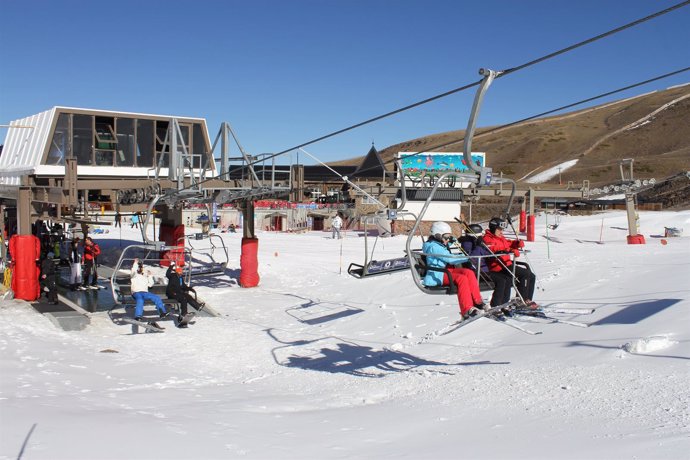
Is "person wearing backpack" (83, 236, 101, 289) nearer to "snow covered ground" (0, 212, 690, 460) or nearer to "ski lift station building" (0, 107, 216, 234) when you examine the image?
"ski lift station building" (0, 107, 216, 234)

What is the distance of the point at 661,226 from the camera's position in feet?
113

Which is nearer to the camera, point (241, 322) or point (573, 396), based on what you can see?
point (573, 396)

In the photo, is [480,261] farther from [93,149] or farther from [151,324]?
[93,149]

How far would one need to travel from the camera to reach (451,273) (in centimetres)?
934

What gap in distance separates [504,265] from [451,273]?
765 mm

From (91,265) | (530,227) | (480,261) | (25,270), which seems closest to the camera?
(480,261)

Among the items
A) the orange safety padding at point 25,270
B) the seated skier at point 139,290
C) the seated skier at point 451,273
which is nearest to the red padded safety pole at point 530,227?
the seated skier at point 139,290

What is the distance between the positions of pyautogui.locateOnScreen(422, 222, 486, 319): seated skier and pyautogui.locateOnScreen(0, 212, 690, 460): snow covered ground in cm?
104

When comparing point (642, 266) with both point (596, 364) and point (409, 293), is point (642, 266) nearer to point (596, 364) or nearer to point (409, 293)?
point (409, 293)

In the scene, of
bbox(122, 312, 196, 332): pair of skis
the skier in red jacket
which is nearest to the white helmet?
the skier in red jacket

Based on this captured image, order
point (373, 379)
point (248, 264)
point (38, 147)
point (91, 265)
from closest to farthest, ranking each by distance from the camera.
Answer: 1. point (373, 379)
2. point (91, 265)
3. point (248, 264)
4. point (38, 147)

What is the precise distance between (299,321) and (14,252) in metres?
8.31

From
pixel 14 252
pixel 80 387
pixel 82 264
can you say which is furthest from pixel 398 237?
pixel 80 387

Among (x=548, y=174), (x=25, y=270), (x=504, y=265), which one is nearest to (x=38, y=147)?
(x=25, y=270)
